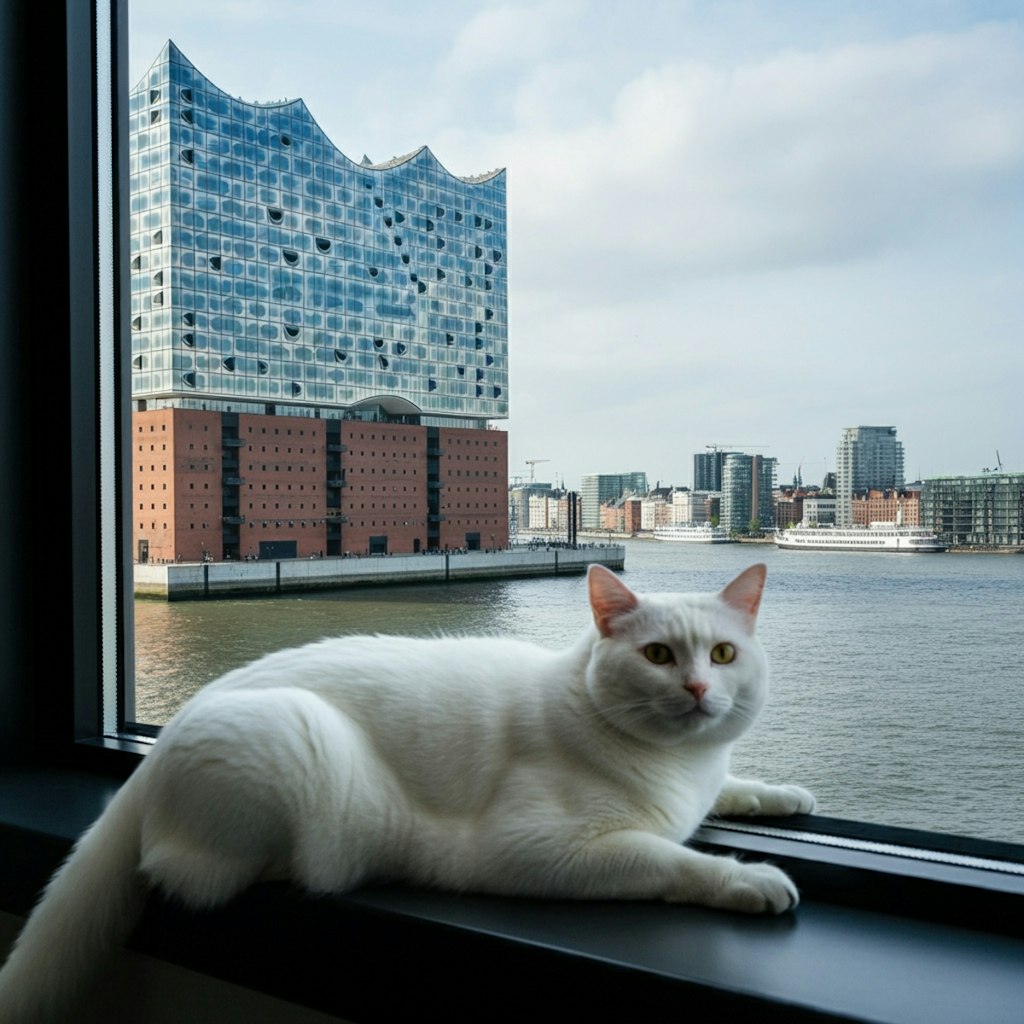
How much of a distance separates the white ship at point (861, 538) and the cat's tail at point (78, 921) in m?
0.93

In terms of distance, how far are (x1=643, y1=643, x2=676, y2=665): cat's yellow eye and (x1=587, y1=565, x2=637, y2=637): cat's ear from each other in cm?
5

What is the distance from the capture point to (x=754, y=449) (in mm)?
1302

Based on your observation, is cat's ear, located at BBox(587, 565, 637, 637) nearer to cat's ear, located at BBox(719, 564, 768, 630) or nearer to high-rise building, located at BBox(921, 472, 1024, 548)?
cat's ear, located at BBox(719, 564, 768, 630)

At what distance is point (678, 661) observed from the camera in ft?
3.43

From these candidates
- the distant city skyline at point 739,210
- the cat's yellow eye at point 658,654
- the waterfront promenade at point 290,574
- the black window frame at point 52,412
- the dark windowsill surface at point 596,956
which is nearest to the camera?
the dark windowsill surface at point 596,956

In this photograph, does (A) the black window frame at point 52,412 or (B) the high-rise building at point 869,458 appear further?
(A) the black window frame at point 52,412

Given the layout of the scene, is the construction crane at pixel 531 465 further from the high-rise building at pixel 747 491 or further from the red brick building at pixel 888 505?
the red brick building at pixel 888 505

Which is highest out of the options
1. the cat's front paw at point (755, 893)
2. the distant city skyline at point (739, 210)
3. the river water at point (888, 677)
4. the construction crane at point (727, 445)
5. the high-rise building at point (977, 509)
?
the distant city skyline at point (739, 210)

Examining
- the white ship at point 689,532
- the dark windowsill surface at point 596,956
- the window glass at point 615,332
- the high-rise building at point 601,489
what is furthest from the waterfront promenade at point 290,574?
the dark windowsill surface at point 596,956

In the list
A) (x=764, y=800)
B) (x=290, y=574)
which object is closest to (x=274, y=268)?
(x=290, y=574)

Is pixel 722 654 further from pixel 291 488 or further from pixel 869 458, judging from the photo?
pixel 291 488

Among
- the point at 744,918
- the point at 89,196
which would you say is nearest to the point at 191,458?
the point at 89,196

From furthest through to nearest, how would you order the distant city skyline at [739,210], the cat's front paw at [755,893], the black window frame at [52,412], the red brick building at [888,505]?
the black window frame at [52,412], the red brick building at [888,505], the distant city skyline at [739,210], the cat's front paw at [755,893]

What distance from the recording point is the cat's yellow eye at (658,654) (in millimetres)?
1053
